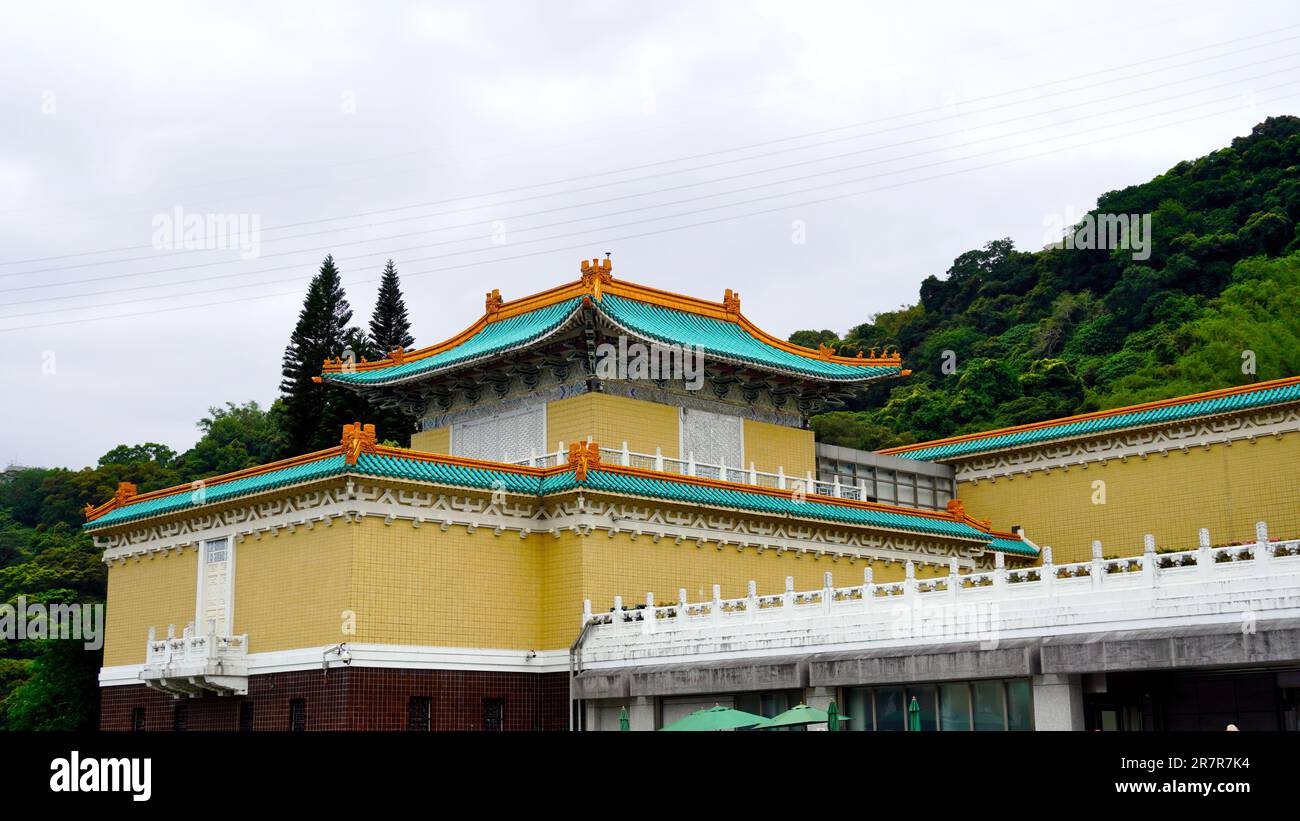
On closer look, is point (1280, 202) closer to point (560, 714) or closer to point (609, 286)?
point (609, 286)

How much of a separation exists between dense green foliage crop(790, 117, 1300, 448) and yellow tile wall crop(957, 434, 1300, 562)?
25650 millimetres

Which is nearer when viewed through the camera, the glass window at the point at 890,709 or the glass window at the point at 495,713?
the glass window at the point at 890,709

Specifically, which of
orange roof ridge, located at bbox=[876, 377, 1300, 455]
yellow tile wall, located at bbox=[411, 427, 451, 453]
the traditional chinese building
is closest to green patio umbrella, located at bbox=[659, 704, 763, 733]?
the traditional chinese building

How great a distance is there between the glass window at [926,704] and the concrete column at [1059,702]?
2.43 m

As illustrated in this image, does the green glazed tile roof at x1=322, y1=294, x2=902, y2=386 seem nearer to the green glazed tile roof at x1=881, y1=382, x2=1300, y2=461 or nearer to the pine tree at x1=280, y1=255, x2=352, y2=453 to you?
the green glazed tile roof at x1=881, y1=382, x2=1300, y2=461

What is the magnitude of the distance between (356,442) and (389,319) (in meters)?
47.7

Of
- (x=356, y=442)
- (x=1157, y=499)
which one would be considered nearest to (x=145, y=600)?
(x=356, y=442)

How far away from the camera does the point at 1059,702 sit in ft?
80.3

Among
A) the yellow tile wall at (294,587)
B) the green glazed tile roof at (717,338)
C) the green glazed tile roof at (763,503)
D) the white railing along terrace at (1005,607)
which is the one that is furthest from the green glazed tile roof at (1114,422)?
the yellow tile wall at (294,587)

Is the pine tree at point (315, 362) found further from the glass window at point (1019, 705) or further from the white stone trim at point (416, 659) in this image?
the glass window at point (1019, 705)

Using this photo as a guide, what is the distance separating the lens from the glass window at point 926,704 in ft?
87.8

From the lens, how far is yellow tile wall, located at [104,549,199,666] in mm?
35469

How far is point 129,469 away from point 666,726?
263ft
